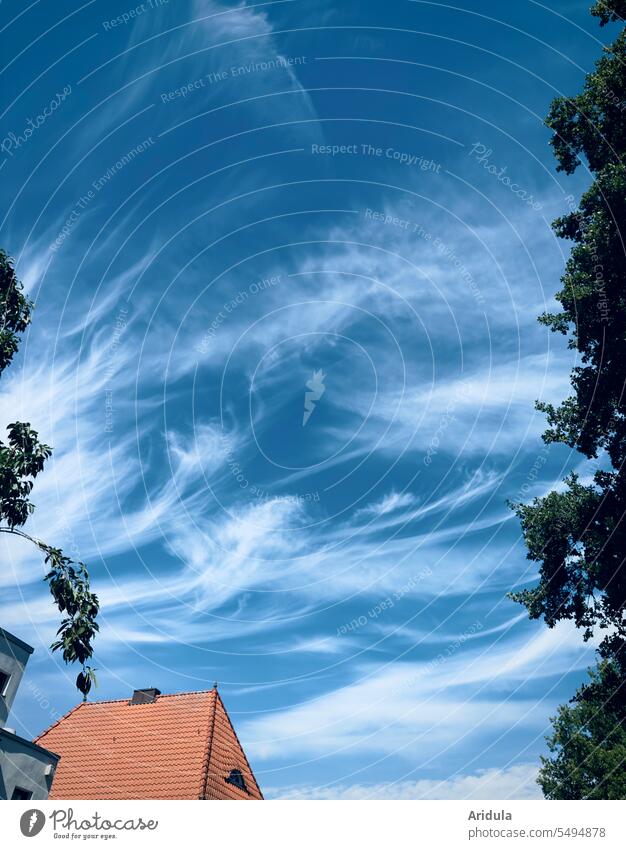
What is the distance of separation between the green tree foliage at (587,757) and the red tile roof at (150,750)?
20182mm

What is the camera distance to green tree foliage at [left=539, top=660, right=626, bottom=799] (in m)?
34.3

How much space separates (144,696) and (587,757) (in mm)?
30329

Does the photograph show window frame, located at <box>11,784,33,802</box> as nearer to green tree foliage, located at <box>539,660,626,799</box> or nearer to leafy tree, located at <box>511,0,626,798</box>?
leafy tree, located at <box>511,0,626,798</box>

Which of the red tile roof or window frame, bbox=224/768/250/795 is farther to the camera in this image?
window frame, bbox=224/768/250/795

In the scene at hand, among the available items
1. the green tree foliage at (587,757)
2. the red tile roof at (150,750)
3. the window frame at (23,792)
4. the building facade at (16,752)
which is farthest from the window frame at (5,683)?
the green tree foliage at (587,757)

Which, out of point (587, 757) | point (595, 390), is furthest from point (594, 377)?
point (587, 757)

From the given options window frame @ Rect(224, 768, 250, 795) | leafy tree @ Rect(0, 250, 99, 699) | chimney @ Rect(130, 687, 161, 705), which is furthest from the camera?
chimney @ Rect(130, 687, 161, 705)

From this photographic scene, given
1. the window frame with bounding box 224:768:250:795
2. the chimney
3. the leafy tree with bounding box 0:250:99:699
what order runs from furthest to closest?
the chimney < the window frame with bounding box 224:768:250:795 < the leafy tree with bounding box 0:250:99:699

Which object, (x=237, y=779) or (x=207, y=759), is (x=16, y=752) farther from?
(x=237, y=779)

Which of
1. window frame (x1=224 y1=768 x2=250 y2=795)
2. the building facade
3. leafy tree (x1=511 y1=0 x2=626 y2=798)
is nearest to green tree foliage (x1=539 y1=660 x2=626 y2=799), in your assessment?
leafy tree (x1=511 y1=0 x2=626 y2=798)

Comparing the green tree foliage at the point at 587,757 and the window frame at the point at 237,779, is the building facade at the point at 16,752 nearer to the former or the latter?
the window frame at the point at 237,779

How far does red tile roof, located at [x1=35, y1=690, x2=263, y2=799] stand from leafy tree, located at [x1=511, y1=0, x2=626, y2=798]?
1544 cm
